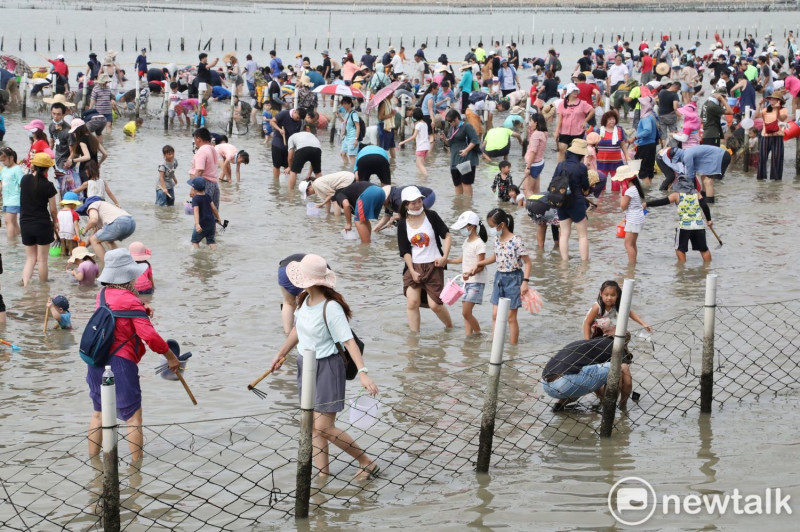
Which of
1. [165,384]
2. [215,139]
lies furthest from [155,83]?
[165,384]

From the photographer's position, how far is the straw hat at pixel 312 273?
7027 millimetres

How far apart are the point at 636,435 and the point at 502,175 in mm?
10099

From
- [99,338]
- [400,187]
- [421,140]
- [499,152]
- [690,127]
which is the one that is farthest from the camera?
[499,152]

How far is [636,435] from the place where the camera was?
27.0 feet

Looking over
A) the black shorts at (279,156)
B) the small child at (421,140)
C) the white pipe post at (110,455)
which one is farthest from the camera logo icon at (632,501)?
the black shorts at (279,156)

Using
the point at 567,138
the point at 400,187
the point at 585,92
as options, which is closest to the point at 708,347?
the point at 400,187

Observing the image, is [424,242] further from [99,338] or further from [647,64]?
[647,64]

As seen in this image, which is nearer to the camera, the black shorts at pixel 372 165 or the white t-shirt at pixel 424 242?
the white t-shirt at pixel 424 242

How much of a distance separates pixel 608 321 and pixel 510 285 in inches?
64.2

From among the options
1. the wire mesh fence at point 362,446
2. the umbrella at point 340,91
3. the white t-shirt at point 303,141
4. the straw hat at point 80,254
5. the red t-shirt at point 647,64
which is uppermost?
the red t-shirt at point 647,64

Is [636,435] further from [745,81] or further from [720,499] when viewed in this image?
[745,81]

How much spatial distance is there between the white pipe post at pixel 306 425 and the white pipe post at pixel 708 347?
10.5 feet

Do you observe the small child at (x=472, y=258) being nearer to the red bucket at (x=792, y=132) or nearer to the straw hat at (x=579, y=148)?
the straw hat at (x=579, y=148)

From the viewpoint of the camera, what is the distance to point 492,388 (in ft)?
23.9
